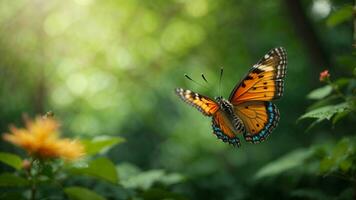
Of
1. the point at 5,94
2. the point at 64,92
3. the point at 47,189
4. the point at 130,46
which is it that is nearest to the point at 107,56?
the point at 130,46

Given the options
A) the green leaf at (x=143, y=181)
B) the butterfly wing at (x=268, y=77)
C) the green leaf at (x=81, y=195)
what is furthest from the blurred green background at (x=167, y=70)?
the green leaf at (x=81, y=195)

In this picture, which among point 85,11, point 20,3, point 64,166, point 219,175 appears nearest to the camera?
point 64,166

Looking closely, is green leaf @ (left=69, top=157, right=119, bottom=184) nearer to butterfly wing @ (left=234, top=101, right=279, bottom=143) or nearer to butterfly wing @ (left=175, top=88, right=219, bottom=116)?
butterfly wing @ (left=175, top=88, right=219, bottom=116)

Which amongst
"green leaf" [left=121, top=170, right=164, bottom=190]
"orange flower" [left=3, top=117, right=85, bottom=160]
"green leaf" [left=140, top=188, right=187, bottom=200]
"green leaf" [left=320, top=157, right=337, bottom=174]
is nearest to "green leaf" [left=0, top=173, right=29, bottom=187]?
"orange flower" [left=3, top=117, right=85, bottom=160]

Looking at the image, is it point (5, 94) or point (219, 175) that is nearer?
point (219, 175)

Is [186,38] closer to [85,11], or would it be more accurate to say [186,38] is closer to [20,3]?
[85,11]
